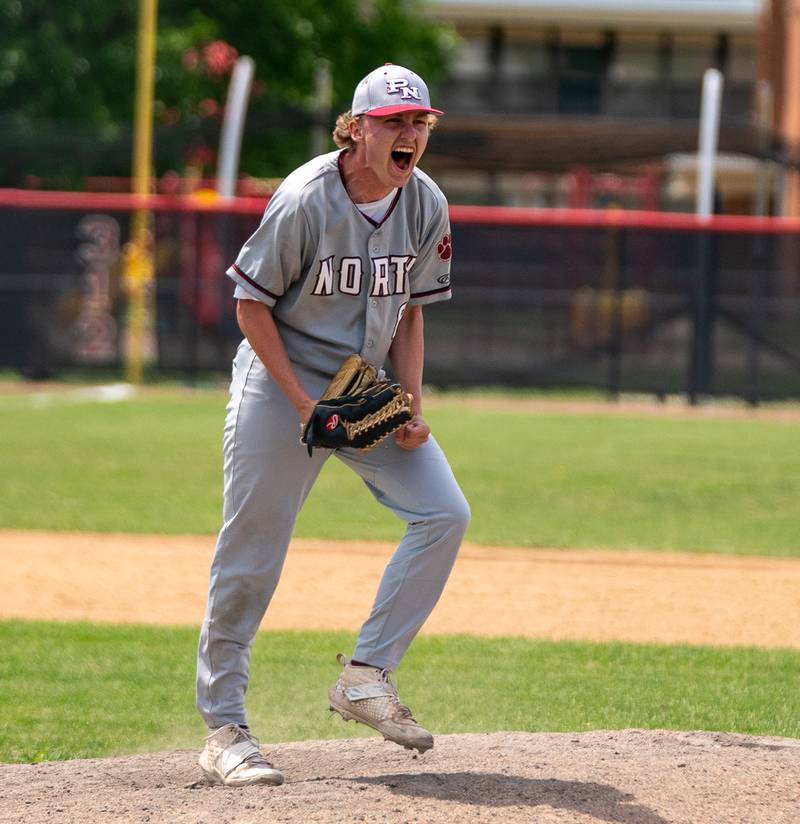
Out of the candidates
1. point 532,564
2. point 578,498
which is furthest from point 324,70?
point 532,564

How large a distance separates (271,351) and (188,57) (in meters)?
23.8

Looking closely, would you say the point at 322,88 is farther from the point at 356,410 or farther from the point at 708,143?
the point at 356,410

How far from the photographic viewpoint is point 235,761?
4.23 metres

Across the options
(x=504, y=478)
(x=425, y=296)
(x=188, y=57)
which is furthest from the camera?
(x=188, y=57)

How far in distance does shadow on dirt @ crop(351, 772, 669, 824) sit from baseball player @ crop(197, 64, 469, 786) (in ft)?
0.58

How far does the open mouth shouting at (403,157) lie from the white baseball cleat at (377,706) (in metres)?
1.37

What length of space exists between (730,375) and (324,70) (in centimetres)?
1446

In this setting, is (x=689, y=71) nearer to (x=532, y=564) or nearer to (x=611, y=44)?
(x=611, y=44)

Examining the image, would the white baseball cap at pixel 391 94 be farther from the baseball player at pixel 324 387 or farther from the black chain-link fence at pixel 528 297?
the black chain-link fence at pixel 528 297

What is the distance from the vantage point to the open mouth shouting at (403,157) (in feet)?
13.5

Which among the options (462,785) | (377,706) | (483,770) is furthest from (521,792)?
(377,706)

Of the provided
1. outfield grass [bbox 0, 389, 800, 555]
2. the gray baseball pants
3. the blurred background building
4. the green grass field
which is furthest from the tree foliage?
the gray baseball pants

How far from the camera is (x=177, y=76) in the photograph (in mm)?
25562

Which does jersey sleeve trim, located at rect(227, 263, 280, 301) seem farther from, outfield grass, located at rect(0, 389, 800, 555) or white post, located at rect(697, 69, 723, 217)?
white post, located at rect(697, 69, 723, 217)
